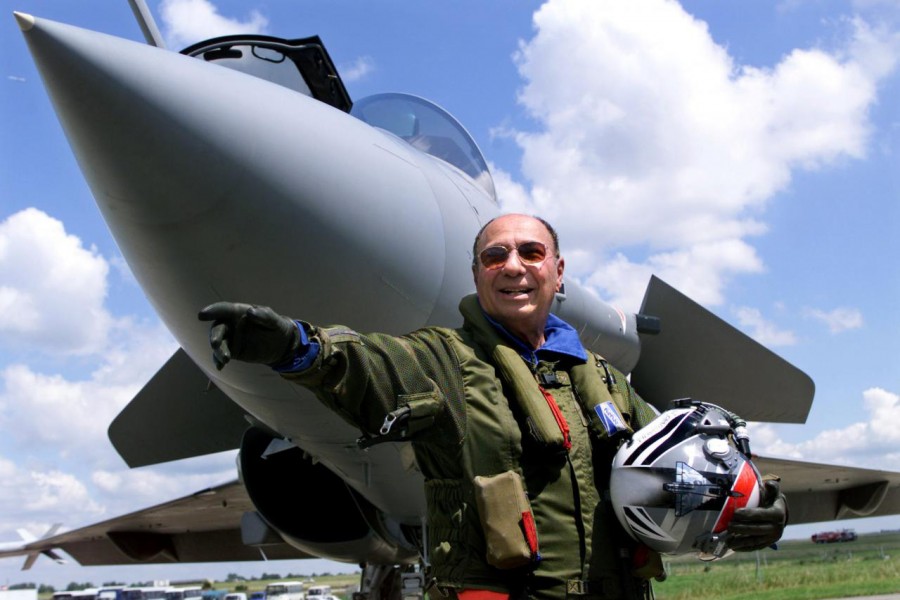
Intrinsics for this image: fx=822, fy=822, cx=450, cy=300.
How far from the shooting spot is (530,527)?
1.77m

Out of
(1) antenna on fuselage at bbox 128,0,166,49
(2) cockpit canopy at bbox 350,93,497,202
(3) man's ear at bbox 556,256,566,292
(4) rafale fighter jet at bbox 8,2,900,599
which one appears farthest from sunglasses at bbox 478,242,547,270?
(2) cockpit canopy at bbox 350,93,497,202

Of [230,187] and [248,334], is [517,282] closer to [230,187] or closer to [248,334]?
[248,334]

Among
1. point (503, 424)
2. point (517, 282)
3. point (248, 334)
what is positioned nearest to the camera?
point (248, 334)

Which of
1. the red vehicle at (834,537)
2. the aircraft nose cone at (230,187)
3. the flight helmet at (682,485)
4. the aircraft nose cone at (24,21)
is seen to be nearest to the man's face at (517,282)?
the flight helmet at (682,485)

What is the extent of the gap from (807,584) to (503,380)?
19149 millimetres

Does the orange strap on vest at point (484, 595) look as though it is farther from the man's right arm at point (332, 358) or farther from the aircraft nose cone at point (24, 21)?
the aircraft nose cone at point (24, 21)

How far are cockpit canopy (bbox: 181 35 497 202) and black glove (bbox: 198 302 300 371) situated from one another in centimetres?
378

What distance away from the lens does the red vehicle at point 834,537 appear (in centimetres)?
4825

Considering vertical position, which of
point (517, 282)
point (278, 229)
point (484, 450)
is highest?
point (278, 229)

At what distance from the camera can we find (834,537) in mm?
49094

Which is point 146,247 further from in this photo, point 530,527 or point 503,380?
point 530,527

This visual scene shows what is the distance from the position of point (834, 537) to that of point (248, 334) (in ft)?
180

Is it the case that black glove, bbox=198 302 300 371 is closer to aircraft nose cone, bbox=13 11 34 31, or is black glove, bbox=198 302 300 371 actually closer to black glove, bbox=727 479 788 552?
black glove, bbox=727 479 788 552

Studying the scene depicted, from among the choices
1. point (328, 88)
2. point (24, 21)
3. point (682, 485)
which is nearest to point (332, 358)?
point (682, 485)
